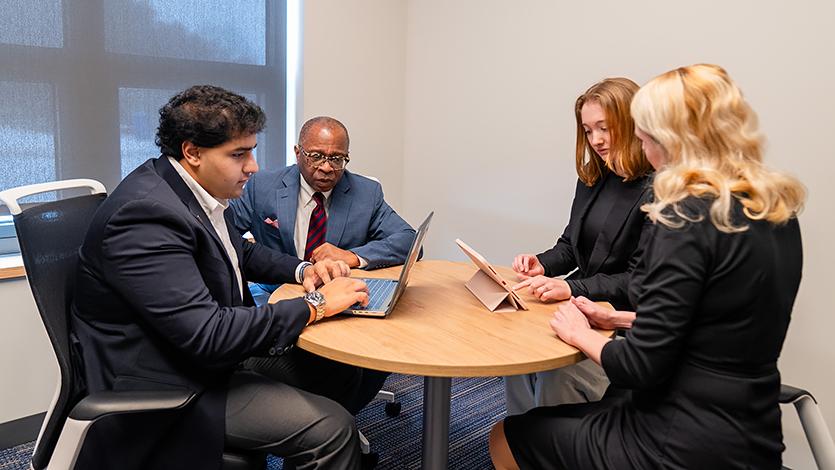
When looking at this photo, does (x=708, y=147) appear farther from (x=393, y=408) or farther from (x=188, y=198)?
(x=393, y=408)

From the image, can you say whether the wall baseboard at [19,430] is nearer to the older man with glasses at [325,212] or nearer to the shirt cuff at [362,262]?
the older man with glasses at [325,212]

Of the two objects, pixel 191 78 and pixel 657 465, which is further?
pixel 191 78

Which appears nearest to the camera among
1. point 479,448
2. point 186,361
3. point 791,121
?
point 186,361

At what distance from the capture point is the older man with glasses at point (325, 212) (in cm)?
225

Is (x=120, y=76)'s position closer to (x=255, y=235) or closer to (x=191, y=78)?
(x=191, y=78)

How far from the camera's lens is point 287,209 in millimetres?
2311

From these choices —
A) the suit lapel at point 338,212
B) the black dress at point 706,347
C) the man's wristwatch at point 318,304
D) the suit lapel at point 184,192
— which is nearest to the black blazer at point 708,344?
the black dress at point 706,347

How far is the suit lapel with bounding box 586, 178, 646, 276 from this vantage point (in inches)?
75.4

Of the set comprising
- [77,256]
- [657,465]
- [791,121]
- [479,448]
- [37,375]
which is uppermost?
[791,121]

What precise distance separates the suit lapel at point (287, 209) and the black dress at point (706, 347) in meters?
1.33

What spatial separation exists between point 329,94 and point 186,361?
1975 mm

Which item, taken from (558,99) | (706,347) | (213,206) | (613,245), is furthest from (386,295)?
(558,99)

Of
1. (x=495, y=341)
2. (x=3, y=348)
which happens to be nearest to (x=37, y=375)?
(x=3, y=348)

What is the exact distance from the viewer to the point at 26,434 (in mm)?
2369
